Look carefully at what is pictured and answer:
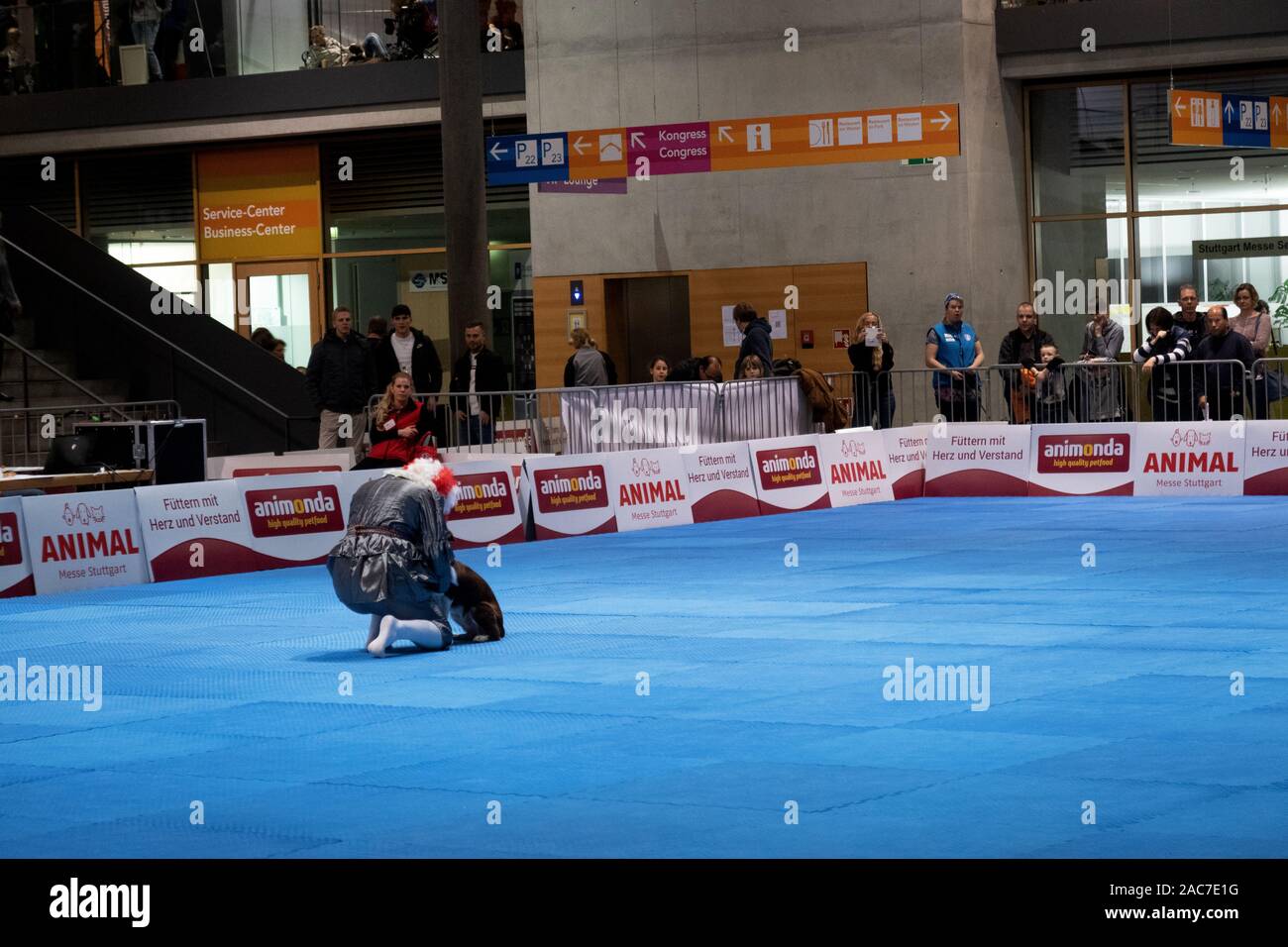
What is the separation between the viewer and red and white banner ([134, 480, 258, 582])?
1878cm

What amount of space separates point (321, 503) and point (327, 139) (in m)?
16.7

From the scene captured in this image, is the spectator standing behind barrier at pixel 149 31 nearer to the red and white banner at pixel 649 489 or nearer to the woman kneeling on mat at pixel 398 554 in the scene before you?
the red and white banner at pixel 649 489

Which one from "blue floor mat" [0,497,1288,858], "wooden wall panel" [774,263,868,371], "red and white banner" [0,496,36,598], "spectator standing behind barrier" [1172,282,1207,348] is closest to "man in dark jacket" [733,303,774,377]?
"spectator standing behind barrier" [1172,282,1207,348]

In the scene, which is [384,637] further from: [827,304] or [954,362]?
[827,304]

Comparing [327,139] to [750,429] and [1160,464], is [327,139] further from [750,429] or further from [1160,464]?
[1160,464]

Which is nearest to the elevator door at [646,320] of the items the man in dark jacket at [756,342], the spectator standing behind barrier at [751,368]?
the man in dark jacket at [756,342]

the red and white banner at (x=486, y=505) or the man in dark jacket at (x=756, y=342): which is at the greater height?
the man in dark jacket at (x=756, y=342)

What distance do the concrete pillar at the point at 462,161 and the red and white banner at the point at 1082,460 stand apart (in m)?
7.60

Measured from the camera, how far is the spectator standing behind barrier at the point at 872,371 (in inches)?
1045

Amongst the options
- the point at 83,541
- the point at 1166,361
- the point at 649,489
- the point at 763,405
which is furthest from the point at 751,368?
the point at 83,541

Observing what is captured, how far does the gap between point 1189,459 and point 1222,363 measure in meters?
1.28

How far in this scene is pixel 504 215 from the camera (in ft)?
114
